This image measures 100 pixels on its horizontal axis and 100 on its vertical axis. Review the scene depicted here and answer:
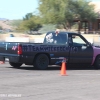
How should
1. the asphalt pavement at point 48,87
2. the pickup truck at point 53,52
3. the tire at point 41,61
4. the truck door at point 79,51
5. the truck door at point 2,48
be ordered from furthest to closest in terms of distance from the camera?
the truck door at point 79,51 → the truck door at point 2,48 → the tire at point 41,61 → the pickup truck at point 53,52 → the asphalt pavement at point 48,87

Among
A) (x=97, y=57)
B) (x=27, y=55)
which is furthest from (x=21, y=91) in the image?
(x=97, y=57)

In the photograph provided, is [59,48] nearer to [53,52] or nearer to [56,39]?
[53,52]

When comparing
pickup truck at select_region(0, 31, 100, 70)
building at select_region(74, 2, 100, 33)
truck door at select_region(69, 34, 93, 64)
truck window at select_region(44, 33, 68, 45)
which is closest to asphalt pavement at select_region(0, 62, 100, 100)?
pickup truck at select_region(0, 31, 100, 70)

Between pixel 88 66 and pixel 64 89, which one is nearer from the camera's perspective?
pixel 64 89

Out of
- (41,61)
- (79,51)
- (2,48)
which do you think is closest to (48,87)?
(41,61)

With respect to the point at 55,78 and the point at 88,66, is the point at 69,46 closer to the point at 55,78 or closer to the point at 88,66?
the point at 88,66

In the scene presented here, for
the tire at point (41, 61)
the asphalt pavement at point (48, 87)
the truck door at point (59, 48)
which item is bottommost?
the asphalt pavement at point (48, 87)

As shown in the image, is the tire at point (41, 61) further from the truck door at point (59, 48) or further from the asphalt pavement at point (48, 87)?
the asphalt pavement at point (48, 87)

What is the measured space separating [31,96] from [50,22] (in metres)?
66.0

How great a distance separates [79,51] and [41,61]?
2.02 metres

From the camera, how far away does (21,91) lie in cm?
1129

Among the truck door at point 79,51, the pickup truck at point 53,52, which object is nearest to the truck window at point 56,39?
the pickup truck at point 53,52

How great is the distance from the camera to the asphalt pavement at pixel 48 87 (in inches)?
418

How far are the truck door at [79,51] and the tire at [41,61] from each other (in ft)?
4.42
